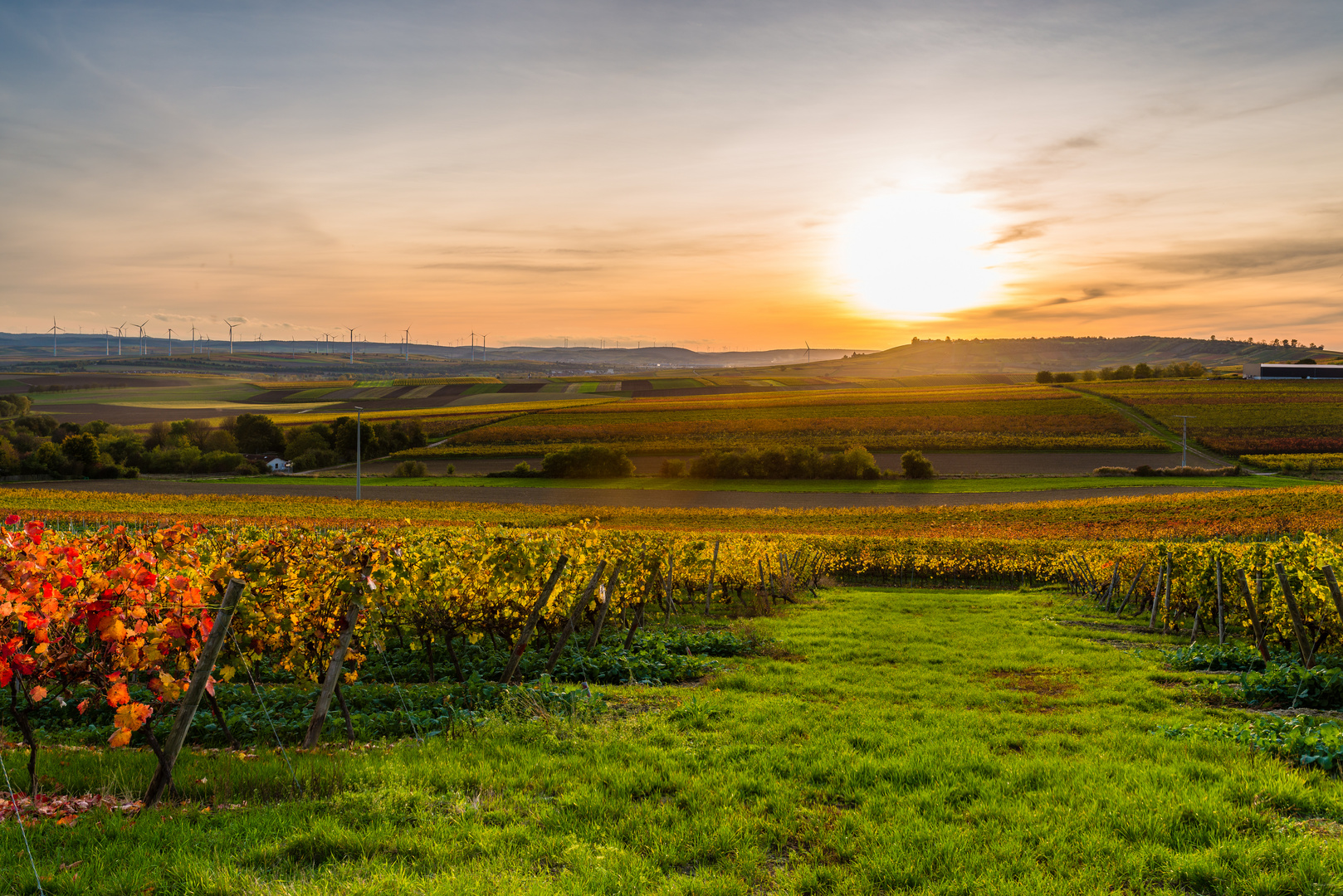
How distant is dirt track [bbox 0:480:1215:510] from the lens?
6284 centimetres

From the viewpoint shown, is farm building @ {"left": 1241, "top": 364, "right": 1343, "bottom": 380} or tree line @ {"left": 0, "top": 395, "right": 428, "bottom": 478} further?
farm building @ {"left": 1241, "top": 364, "right": 1343, "bottom": 380}

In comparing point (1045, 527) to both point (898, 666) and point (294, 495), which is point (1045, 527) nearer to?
point (898, 666)

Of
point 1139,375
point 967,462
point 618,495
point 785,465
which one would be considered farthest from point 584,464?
point 1139,375

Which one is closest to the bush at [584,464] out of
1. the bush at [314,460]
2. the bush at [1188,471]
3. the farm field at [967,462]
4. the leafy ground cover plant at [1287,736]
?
the farm field at [967,462]

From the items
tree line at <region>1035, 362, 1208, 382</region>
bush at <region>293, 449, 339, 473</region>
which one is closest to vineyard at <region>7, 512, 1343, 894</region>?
bush at <region>293, 449, 339, 473</region>

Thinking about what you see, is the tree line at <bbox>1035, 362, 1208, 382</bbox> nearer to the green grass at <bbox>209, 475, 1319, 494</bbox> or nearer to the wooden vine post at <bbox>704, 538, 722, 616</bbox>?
the green grass at <bbox>209, 475, 1319, 494</bbox>

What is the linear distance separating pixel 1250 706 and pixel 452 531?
12236mm

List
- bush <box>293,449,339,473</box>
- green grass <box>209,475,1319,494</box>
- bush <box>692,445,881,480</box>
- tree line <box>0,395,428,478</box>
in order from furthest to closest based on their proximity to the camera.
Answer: bush <box>293,449,339,473</box> → tree line <box>0,395,428,478</box> → bush <box>692,445,881,480</box> → green grass <box>209,475,1319,494</box>

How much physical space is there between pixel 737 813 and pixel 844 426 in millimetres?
100262

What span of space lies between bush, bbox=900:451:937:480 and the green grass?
1425mm

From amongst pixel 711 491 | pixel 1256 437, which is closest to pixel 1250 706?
pixel 711 491

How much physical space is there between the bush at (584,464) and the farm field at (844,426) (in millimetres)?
10814

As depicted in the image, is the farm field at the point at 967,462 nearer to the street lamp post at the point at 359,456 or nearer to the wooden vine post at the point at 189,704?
the street lamp post at the point at 359,456

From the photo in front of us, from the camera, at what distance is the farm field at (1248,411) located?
88.3 meters
